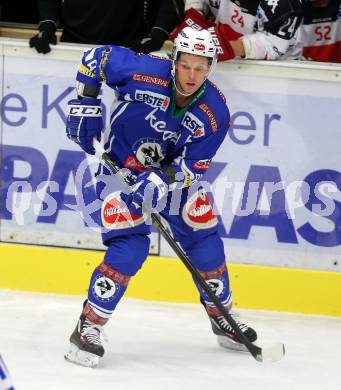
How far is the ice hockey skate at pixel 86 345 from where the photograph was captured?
13.3ft

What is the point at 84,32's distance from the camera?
511cm

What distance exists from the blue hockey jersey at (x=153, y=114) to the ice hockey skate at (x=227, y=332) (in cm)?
59

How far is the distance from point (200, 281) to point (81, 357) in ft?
1.64

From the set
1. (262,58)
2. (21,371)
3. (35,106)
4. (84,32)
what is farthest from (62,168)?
(21,371)

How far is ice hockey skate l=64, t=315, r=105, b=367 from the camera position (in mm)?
4047

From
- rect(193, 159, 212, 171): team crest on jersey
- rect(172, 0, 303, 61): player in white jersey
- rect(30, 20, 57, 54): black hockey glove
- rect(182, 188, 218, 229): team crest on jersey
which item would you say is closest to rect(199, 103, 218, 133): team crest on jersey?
rect(193, 159, 212, 171): team crest on jersey

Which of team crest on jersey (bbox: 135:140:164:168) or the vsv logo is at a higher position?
the vsv logo

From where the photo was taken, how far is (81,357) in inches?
159

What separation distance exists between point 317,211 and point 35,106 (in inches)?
51.2

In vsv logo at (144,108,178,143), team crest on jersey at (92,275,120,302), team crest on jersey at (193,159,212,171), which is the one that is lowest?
team crest on jersey at (92,275,120,302)

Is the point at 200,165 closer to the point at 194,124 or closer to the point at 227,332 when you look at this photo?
the point at 194,124

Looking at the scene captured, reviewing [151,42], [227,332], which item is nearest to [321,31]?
[151,42]

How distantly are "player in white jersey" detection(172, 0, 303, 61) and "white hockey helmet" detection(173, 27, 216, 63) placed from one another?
2.37ft

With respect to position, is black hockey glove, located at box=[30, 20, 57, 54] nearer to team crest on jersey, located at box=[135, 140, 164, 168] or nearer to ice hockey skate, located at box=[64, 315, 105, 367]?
team crest on jersey, located at box=[135, 140, 164, 168]
